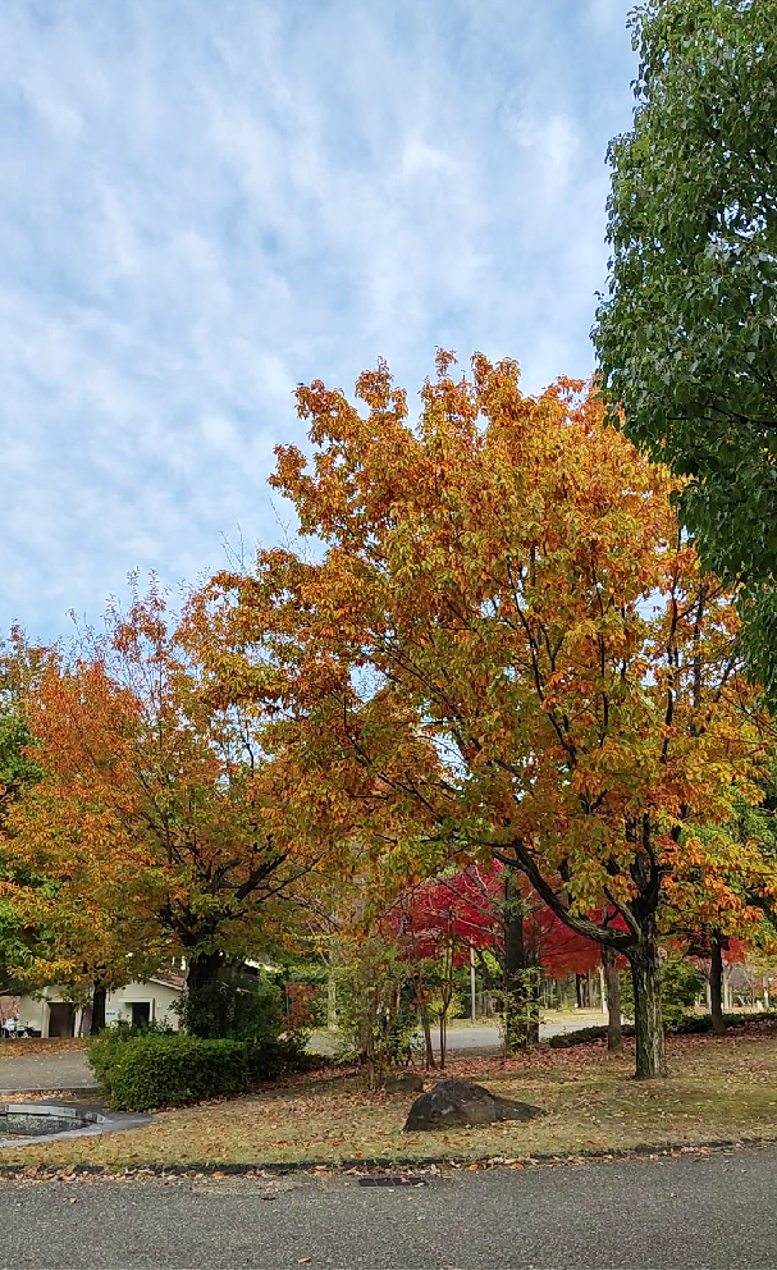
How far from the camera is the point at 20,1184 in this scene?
22.3 ft

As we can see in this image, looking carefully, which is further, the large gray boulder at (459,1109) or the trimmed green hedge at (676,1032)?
the trimmed green hedge at (676,1032)

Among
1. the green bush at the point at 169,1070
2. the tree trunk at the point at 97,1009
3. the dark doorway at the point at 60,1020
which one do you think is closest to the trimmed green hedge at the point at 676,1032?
the green bush at the point at 169,1070

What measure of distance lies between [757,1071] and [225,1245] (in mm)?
9756

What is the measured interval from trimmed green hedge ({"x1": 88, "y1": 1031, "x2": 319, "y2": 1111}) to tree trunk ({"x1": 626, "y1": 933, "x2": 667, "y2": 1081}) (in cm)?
579

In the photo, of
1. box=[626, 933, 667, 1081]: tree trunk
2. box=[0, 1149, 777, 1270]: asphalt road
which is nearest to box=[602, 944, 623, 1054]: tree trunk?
box=[626, 933, 667, 1081]: tree trunk

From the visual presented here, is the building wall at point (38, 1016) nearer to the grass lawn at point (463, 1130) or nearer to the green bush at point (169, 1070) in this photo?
the green bush at point (169, 1070)

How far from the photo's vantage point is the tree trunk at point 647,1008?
10719 mm

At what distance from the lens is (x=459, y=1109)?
27.5 ft

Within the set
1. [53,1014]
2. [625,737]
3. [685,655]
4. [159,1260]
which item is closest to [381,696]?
[625,737]

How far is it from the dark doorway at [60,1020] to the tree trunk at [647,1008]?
29.6m

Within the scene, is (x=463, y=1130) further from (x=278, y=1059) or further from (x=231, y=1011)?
(x=278, y=1059)

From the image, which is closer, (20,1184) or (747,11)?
(747,11)

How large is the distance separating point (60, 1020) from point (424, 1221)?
1349 inches

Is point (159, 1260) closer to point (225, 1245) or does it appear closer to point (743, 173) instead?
point (225, 1245)
